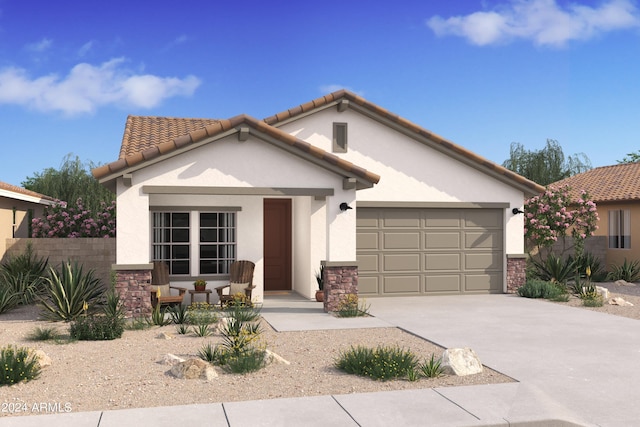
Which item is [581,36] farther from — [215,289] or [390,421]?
[390,421]

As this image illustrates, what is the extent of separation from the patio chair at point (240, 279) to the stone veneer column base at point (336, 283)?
6.67 feet

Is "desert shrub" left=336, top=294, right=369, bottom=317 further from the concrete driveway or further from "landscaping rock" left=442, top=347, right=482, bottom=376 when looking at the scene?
"landscaping rock" left=442, top=347, right=482, bottom=376

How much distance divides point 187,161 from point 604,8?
2376 cm

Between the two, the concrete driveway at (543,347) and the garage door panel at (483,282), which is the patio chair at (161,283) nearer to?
the concrete driveway at (543,347)

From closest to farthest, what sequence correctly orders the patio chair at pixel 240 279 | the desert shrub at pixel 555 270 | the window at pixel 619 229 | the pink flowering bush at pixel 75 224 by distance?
the patio chair at pixel 240 279, the desert shrub at pixel 555 270, the pink flowering bush at pixel 75 224, the window at pixel 619 229

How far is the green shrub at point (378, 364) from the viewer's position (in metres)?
8.03

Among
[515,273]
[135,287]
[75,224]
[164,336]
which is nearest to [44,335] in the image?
[164,336]

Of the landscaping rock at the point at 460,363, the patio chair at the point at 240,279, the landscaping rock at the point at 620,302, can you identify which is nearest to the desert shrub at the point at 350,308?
the patio chair at the point at 240,279

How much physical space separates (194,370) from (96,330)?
350cm

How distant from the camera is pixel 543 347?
10117 millimetres

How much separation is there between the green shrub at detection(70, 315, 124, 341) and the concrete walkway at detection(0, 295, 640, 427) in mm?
3008

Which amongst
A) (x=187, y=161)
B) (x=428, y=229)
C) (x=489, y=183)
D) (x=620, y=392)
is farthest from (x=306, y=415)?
(x=489, y=183)

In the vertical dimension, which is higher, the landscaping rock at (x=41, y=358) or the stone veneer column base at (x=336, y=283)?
the stone veneer column base at (x=336, y=283)

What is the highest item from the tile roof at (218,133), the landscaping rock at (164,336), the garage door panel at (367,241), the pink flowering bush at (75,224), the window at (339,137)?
the window at (339,137)
